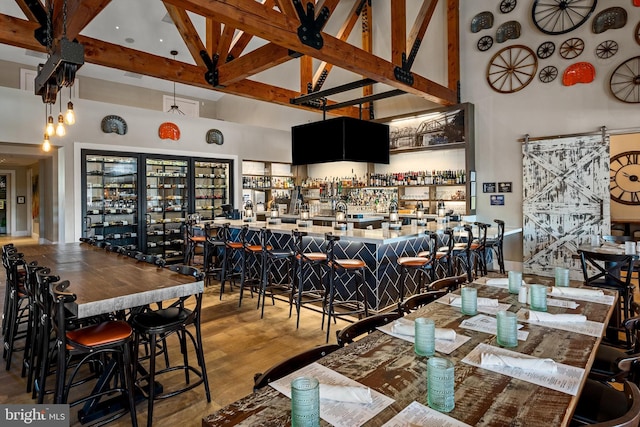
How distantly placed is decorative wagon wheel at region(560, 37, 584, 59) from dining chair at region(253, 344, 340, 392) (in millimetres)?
7173

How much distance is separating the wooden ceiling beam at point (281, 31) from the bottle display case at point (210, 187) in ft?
16.9

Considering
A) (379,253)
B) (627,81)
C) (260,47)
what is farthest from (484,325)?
(627,81)

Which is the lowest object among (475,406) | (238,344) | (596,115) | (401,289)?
(238,344)

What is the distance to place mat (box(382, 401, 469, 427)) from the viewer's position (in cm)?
106

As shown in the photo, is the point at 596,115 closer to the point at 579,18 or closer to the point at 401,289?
the point at 579,18

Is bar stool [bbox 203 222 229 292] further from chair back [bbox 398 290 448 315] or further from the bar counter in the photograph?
chair back [bbox 398 290 448 315]

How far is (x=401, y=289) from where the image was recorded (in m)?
4.42

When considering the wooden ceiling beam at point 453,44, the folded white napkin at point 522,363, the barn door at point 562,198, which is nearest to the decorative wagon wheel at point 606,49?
the barn door at point 562,198

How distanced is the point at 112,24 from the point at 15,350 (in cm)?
736

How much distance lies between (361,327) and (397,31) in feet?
17.7

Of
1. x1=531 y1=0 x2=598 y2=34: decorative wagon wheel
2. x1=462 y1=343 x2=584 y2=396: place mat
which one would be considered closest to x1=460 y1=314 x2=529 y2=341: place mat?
x1=462 y1=343 x2=584 y2=396: place mat

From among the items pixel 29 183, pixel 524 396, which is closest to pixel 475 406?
pixel 524 396

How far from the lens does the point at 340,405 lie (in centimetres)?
116

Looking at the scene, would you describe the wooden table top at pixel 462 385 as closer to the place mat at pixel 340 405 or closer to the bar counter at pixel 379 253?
the place mat at pixel 340 405
